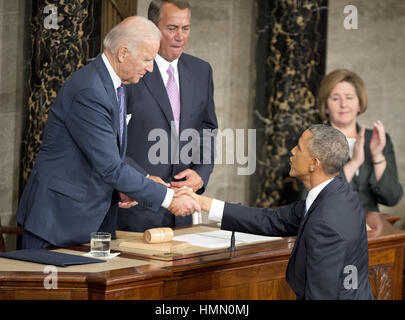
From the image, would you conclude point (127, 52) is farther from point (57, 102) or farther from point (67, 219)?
point (67, 219)

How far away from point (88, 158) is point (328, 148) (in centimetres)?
115

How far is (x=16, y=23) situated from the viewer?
555 centimetres

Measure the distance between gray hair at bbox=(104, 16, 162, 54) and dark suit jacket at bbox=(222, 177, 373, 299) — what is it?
1.19m

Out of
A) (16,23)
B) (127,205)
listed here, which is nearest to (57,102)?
(127,205)

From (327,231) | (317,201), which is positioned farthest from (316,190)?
(327,231)

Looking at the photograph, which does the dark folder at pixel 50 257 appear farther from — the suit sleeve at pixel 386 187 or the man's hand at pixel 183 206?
the suit sleeve at pixel 386 187

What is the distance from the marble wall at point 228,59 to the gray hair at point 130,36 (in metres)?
2.54

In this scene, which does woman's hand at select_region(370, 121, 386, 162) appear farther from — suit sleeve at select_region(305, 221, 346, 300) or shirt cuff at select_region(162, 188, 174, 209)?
suit sleeve at select_region(305, 221, 346, 300)

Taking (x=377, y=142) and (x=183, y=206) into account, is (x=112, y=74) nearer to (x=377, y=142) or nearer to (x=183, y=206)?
A: (x=183, y=206)

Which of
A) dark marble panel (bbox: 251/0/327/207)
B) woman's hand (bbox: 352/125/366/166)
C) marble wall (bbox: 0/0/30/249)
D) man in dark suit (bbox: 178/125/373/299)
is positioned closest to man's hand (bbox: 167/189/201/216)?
man in dark suit (bbox: 178/125/373/299)

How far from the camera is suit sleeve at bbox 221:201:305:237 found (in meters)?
3.43

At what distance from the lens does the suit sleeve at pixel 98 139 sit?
346 cm

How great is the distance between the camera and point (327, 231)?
2.89 meters

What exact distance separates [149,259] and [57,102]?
0.93m
